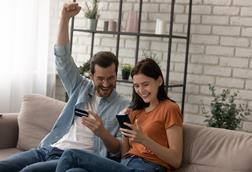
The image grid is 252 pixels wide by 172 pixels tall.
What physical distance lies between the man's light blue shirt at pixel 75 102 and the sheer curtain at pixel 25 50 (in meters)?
1.08

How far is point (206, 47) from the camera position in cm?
375

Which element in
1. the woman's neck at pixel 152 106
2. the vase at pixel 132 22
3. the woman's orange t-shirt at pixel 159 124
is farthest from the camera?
the vase at pixel 132 22

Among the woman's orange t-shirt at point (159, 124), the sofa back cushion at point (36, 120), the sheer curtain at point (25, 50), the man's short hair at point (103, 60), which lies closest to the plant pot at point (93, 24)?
the sheer curtain at point (25, 50)

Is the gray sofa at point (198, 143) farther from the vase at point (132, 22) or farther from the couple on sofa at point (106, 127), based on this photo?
the vase at point (132, 22)

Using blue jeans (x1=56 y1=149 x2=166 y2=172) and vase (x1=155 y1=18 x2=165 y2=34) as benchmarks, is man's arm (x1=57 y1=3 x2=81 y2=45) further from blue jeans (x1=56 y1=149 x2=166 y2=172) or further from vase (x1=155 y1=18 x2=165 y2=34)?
vase (x1=155 y1=18 x2=165 y2=34)

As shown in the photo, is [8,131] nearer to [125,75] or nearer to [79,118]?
[79,118]

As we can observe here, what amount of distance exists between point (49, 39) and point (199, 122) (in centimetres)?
154

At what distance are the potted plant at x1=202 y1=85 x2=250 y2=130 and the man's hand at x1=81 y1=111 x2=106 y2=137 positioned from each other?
110 cm

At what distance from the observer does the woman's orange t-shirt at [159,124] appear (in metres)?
2.57

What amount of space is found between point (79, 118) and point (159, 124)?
1.87 feet

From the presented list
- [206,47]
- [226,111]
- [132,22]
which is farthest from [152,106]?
[132,22]

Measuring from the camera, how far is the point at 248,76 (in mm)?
3555

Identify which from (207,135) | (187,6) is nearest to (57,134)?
(207,135)

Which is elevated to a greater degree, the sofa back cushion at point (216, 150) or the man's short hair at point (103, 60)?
the man's short hair at point (103, 60)
